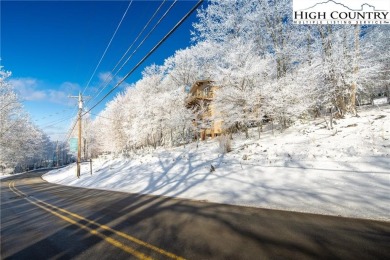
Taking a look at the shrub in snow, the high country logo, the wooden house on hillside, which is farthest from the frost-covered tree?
the high country logo

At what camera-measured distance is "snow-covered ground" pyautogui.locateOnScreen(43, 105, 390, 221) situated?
6844 mm

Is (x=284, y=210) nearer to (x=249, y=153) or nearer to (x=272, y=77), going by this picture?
(x=249, y=153)

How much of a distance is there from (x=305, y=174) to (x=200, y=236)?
6.35 metres

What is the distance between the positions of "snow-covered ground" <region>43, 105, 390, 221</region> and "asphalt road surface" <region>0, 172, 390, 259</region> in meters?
1.09

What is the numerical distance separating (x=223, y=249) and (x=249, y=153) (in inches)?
420

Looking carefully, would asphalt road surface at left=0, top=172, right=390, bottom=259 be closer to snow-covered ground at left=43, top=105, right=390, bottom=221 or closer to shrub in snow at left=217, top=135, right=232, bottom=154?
snow-covered ground at left=43, top=105, right=390, bottom=221

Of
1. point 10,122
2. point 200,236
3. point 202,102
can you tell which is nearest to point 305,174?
point 200,236

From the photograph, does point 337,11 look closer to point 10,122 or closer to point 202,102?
point 202,102

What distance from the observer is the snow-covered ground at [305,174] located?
22.5ft

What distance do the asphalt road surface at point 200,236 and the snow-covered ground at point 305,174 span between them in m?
1.09

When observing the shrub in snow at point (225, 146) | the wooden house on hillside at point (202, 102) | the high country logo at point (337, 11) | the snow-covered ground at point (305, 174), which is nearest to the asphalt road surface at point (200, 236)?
the snow-covered ground at point (305, 174)

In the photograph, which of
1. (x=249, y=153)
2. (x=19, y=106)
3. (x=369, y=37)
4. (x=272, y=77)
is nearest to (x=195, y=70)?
(x=272, y=77)

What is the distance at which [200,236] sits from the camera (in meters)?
5.03

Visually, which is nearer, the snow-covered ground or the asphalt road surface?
the asphalt road surface
